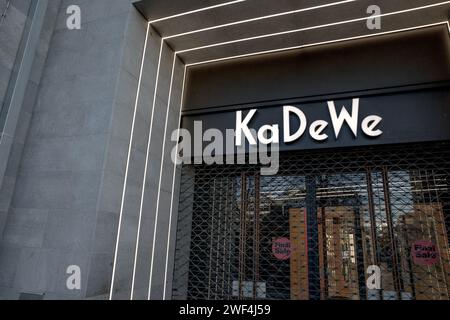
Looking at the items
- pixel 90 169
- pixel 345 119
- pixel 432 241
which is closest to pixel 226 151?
pixel 345 119

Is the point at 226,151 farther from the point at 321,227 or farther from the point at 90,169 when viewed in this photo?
the point at 90,169

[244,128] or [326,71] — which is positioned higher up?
[326,71]

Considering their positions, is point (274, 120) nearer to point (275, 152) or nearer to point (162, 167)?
point (275, 152)

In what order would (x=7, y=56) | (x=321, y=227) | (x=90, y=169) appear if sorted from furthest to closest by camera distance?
(x=321, y=227)
(x=7, y=56)
(x=90, y=169)

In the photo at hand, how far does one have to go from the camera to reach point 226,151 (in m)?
5.73

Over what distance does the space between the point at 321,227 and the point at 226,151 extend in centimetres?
221

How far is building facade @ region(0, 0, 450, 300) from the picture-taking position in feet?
14.0

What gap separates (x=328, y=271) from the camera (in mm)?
5250

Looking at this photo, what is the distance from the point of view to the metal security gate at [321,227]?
193 inches

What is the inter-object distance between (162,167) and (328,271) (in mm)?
3440

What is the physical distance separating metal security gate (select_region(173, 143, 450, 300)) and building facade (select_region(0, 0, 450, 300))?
27mm

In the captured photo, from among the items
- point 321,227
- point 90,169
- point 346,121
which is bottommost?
point 321,227
